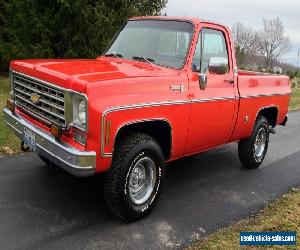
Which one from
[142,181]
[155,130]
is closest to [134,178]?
[142,181]

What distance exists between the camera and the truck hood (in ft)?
13.5

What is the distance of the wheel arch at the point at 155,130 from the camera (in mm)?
4516

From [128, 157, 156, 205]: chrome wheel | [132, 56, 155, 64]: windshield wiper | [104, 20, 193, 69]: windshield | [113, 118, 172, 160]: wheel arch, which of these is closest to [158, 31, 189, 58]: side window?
[104, 20, 193, 69]: windshield

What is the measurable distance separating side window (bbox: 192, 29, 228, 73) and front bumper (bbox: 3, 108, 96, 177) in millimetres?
1931

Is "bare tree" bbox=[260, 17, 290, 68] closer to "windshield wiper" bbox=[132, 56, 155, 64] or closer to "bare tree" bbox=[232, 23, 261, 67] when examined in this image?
"bare tree" bbox=[232, 23, 261, 67]

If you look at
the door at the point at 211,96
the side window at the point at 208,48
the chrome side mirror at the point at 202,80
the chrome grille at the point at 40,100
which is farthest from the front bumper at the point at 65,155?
the side window at the point at 208,48

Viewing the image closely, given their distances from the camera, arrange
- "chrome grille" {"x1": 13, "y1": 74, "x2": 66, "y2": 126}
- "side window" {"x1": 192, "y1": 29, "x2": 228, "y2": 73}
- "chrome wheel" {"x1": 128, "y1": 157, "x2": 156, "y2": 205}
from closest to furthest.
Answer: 1. "chrome grille" {"x1": 13, "y1": 74, "x2": 66, "y2": 126}
2. "chrome wheel" {"x1": 128, "y1": 157, "x2": 156, "y2": 205}
3. "side window" {"x1": 192, "y1": 29, "x2": 228, "y2": 73}

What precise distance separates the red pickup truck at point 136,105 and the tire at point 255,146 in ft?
1.86

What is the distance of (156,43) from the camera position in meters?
5.44

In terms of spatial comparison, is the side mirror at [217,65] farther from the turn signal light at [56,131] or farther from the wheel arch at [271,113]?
the turn signal light at [56,131]

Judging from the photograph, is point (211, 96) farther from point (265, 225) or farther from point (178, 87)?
point (265, 225)

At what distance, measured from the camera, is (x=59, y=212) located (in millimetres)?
4773

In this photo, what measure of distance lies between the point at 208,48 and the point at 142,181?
1.94m

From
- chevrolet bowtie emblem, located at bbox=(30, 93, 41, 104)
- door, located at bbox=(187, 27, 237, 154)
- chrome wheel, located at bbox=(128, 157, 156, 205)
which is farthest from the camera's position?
door, located at bbox=(187, 27, 237, 154)
